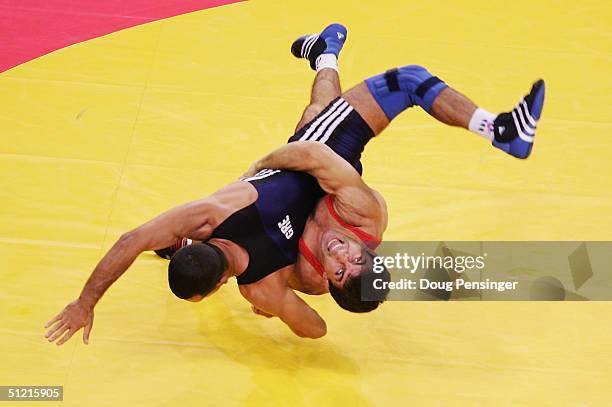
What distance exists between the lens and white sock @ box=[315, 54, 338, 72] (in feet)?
17.5

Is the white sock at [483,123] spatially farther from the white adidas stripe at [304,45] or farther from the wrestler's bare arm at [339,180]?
the white adidas stripe at [304,45]

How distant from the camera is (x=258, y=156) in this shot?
536 centimetres

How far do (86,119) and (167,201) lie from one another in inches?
34.0

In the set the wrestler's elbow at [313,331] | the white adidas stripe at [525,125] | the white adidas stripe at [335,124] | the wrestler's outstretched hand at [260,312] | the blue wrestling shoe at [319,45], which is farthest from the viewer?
the blue wrestling shoe at [319,45]

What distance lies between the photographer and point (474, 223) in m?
4.99

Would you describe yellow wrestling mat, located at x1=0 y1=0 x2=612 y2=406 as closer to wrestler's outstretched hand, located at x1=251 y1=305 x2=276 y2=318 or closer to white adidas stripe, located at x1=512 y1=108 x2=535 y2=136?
wrestler's outstretched hand, located at x1=251 y1=305 x2=276 y2=318

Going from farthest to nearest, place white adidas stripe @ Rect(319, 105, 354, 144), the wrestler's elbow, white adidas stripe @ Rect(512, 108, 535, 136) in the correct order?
white adidas stripe @ Rect(319, 105, 354, 144) → the wrestler's elbow → white adidas stripe @ Rect(512, 108, 535, 136)

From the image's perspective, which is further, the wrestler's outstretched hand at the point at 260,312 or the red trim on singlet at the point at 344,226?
the wrestler's outstretched hand at the point at 260,312

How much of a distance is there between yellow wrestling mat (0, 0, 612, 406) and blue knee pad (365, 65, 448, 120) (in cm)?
59

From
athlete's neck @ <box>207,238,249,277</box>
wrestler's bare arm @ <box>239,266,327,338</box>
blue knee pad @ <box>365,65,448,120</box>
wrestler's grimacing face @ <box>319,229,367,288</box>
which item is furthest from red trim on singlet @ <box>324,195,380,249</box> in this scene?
blue knee pad @ <box>365,65,448,120</box>

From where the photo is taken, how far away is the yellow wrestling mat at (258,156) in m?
4.16

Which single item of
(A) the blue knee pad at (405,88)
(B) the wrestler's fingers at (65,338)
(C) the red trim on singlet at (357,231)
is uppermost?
(A) the blue knee pad at (405,88)

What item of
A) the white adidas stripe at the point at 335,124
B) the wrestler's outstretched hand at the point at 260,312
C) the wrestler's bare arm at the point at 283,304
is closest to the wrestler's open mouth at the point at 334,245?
the wrestler's bare arm at the point at 283,304

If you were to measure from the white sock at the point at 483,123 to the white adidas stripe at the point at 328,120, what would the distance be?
0.69 m
